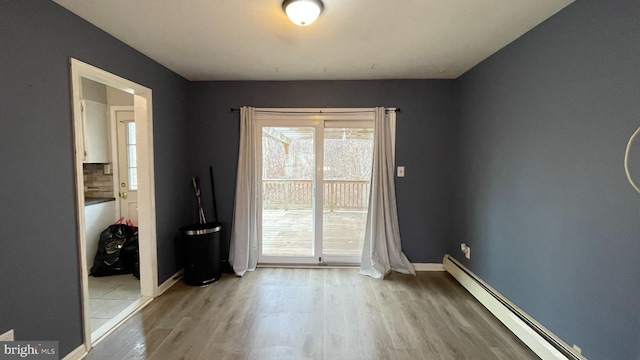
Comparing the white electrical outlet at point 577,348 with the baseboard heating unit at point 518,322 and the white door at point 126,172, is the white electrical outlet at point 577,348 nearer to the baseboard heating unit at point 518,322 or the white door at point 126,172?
the baseboard heating unit at point 518,322

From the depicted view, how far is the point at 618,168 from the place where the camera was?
4.64 ft

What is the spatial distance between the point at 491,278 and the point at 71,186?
3.55 m

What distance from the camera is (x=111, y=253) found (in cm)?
315

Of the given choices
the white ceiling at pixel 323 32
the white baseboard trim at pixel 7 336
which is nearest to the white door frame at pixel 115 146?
the white ceiling at pixel 323 32

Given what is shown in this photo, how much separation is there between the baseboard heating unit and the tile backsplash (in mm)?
4594

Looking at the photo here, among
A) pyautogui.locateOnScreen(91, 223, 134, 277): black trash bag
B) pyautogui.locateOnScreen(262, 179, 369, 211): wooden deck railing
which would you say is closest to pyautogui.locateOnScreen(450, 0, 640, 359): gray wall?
pyautogui.locateOnScreen(262, 179, 369, 211): wooden deck railing

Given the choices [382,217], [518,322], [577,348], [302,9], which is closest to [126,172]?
[302,9]

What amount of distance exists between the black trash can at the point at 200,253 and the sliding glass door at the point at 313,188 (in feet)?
2.21

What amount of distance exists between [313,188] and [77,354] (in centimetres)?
254

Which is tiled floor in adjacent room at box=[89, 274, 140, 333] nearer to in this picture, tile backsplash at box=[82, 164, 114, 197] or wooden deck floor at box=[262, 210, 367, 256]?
tile backsplash at box=[82, 164, 114, 197]

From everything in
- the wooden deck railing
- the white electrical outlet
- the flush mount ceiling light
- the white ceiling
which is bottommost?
the white electrical outlet

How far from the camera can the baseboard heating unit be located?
68.7 inches

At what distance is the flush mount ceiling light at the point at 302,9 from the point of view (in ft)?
5.26

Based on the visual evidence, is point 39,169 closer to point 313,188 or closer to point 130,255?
point 130,255
